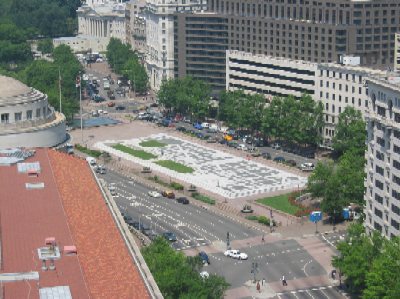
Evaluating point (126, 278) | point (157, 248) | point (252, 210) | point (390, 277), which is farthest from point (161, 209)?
point (126, 278)

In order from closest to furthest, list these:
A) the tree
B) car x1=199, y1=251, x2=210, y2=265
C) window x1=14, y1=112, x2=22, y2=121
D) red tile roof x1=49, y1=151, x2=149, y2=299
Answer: red tile roof x1=49, y1=151, x2=149, y2=299 < the tree < car x1=199, y1=251, x2=210, y2=265 < window x1=14, y1=112, x2=22, y2=121

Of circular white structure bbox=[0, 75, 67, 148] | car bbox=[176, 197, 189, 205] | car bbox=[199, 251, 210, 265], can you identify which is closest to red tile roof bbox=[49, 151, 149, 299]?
car bbox=[199, 251, 210, 265]

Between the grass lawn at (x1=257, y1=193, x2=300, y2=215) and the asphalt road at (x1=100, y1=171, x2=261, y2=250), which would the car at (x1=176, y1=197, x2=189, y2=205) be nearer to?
the asphalt road at (x1=100, y1=171, x2=261, y2=250)

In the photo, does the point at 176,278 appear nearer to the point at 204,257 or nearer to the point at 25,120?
the point at 204,257

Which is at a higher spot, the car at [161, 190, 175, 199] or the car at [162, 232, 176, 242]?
the car at [161, 190, 175, 199]

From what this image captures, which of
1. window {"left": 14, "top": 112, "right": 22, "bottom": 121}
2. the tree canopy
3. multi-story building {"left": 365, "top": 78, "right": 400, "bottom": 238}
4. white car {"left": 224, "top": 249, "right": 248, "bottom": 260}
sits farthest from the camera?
window {"left": 14, "top": 112, "right": 22, "bottom": 121}

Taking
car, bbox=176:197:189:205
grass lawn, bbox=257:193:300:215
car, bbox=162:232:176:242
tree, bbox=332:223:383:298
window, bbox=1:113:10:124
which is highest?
window, bbox=1:113:10:124

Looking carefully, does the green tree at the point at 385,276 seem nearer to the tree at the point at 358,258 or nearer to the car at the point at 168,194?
the tree at the point at 358,258

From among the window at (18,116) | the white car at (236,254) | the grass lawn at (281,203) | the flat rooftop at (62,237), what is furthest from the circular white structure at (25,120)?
the white car at (236,254)
